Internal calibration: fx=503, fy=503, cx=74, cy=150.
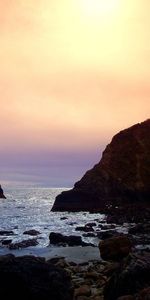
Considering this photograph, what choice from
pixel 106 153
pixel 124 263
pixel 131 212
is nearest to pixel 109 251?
pixel 124 263

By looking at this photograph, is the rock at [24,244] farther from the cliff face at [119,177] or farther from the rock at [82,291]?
the cliff face at [119,177]

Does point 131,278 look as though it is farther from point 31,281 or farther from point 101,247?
point 101,247

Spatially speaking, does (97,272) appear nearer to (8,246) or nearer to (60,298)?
(60,298)

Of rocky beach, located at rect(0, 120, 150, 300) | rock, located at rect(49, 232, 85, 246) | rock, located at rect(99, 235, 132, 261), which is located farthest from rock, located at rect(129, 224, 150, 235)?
rock, located at rect(99, 235, 132, 261)

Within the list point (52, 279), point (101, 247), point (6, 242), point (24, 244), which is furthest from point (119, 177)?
point (52, 279)

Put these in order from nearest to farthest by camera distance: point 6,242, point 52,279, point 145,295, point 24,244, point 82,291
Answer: point 145,295 → point 52,279 → point 82,291 → point 24,244 → point 6,242

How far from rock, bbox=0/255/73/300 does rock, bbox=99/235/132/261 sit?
10.3m

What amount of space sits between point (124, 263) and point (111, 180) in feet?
325

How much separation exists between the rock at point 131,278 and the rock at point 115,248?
10102mm

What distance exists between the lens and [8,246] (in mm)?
40812

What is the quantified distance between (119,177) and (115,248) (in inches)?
3386

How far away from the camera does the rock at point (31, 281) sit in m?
14.0

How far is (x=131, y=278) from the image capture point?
14.3 metres

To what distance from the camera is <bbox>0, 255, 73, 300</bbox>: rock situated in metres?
14.0
